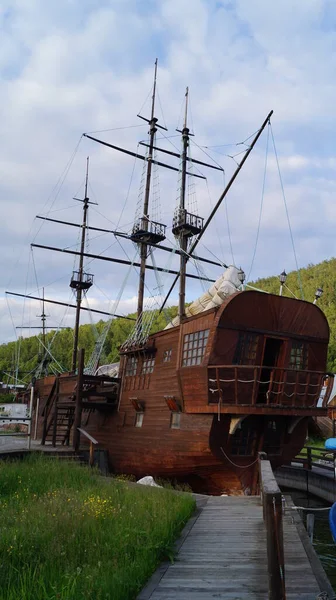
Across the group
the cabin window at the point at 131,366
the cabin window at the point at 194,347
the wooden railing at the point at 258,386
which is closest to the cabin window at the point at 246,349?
the wooden railing at the point at 258,386

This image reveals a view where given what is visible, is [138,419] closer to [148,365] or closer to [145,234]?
[148,365]

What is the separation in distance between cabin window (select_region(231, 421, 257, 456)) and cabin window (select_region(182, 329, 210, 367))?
2.09 m

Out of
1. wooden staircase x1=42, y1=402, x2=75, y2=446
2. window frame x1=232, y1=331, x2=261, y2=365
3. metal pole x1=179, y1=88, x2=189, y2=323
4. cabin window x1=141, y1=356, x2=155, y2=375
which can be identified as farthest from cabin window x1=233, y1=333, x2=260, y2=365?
wooden staircase x1=42, y1=402, x2=75, y2=446

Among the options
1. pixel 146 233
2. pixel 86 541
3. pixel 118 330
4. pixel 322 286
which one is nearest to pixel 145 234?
pixel 146 233

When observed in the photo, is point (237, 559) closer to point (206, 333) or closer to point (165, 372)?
point (206, 333)

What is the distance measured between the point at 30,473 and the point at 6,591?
6.08m

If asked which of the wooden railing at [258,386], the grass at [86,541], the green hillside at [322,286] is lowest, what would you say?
the grass at [86,541]

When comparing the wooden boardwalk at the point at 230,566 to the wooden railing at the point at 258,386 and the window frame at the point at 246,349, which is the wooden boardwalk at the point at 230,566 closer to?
the wooden railing at the point at 258,386

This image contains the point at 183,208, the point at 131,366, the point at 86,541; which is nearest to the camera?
the point at 86,541

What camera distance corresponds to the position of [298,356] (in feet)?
44.8

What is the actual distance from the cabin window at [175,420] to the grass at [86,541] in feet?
17.8

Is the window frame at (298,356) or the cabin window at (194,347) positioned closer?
the cabin window at (194,347)

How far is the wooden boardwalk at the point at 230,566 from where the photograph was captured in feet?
14.6

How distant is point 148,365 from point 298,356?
4.75m
